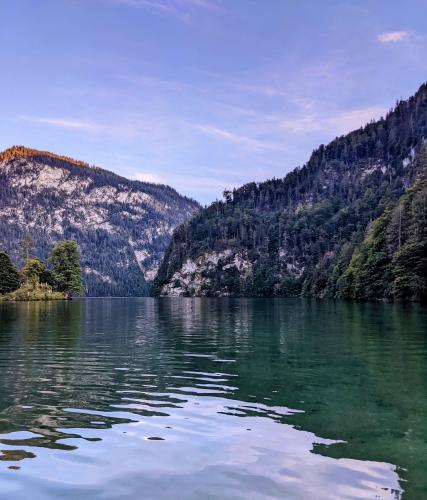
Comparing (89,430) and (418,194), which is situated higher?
(418,194)

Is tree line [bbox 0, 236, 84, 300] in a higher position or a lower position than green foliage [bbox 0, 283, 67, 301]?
higher

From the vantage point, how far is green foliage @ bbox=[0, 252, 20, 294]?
12579cm

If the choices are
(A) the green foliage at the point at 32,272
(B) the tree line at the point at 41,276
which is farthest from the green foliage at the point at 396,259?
(A) the green foliage at the point at 32,272

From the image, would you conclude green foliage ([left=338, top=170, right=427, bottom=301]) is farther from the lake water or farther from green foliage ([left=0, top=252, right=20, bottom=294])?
green foliage ([left=0, top=252, right=20, bottom=294])

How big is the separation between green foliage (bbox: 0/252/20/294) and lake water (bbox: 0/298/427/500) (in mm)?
109489

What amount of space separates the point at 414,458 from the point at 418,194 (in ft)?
320

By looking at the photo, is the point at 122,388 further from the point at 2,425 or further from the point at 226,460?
the point at 226,460

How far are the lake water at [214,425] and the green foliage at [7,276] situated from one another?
359ft

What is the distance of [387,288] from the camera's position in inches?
3819

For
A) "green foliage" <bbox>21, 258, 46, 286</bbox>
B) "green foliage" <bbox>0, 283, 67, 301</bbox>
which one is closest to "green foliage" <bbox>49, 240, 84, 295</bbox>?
"green foliage" <bbox>21, 258, 46, 286</bbox>

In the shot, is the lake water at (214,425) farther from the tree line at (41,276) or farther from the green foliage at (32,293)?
the tree line at (41,276)

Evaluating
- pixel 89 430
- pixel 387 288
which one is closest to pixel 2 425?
pixel 89 430

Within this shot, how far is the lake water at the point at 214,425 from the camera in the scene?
332 inches

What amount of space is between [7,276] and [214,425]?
126m
